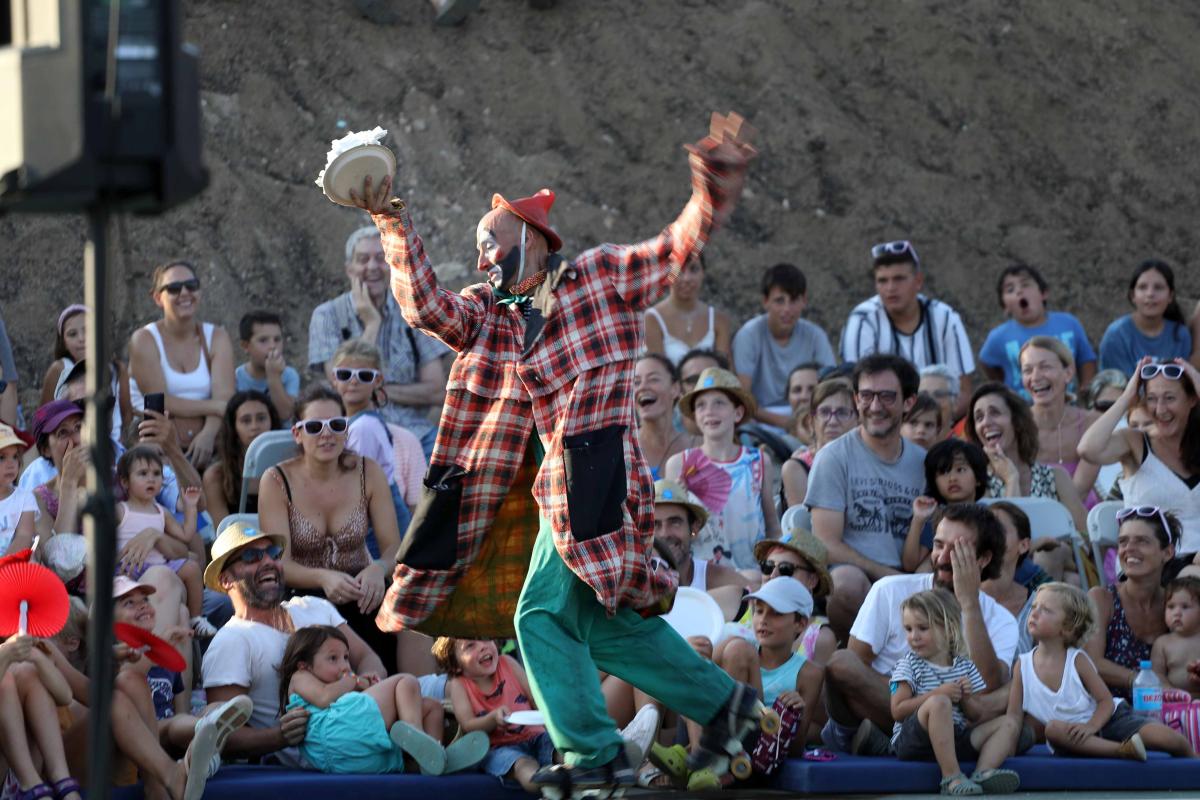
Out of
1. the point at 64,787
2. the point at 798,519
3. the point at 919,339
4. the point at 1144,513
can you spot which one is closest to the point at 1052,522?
the point at 1144,513

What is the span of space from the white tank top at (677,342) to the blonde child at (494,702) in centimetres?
338

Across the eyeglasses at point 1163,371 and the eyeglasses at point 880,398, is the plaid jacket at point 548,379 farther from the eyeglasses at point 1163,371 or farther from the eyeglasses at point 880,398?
the eyeglasses at point 1163,371

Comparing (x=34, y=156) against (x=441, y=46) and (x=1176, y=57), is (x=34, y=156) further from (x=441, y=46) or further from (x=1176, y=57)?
(x=1176, y=57)

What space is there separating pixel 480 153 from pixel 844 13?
3221 millimetres

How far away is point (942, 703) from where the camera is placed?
6859 millimetres

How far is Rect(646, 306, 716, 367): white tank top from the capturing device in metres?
10.5

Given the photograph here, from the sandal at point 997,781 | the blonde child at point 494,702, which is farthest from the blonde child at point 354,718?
the sandal at point 997,781

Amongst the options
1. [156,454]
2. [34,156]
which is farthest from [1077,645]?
[34,156]

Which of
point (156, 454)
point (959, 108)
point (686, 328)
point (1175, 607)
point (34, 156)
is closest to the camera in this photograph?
point (34, 156)

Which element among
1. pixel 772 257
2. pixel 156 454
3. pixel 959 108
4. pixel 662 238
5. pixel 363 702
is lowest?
pixel 363 702

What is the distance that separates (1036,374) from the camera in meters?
9.45

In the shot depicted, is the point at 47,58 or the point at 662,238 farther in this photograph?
the point at 662,238

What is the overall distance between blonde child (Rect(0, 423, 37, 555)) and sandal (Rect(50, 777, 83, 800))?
1.44 meters

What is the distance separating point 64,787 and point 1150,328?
6.93 m
